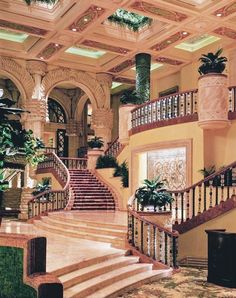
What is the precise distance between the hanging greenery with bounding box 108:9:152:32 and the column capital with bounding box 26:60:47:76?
406 cm

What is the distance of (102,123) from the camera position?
60.6 ft

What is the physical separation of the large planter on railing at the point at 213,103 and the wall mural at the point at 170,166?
125 centimetres

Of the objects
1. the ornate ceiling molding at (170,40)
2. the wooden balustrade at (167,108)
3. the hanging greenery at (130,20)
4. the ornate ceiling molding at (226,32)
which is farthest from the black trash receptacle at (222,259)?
the hanging greenery at (130,20)

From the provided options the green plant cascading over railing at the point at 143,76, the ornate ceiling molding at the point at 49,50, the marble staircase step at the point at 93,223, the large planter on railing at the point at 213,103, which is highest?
the ornate ceiling molding at the point at 49,50

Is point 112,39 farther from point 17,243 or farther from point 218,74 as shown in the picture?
point 17,243

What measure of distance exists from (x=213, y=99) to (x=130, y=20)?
6.29m

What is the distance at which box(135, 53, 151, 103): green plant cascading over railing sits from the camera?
15.4 metres

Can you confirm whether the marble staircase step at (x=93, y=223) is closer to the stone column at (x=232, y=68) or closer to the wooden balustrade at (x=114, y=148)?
the wooden balustrade at (x=114, y=148)

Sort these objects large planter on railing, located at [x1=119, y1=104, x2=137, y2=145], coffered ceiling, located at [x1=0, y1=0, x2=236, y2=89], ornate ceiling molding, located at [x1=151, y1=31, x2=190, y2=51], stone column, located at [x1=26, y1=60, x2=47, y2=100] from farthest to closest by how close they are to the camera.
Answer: stone column, located at [x1=26, y1=60, x2=47, y2=100] < ornate ceiling molding, located at [x1=151, y1=31, x2=190, y2=51] < large planter on railing, located at [x1=119, y1=104, x2=137, y2=145] < coffered ceiling, located at [x1=0, y1=0, x2=236, y2=89]

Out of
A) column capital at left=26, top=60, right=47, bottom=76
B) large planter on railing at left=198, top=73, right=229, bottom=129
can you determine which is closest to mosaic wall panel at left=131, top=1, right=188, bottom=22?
large planter on railing at left=198, top=73, right=229, bottom=129

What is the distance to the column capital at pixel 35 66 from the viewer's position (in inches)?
667

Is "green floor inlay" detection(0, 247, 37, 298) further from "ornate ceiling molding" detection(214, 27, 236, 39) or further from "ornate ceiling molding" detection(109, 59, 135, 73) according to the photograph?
"ornate ceiling molding" detection(109, 59, 135, 73)

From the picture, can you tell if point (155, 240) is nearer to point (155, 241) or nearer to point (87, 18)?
point (155, 241)

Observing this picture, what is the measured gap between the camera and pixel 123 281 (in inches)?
257
